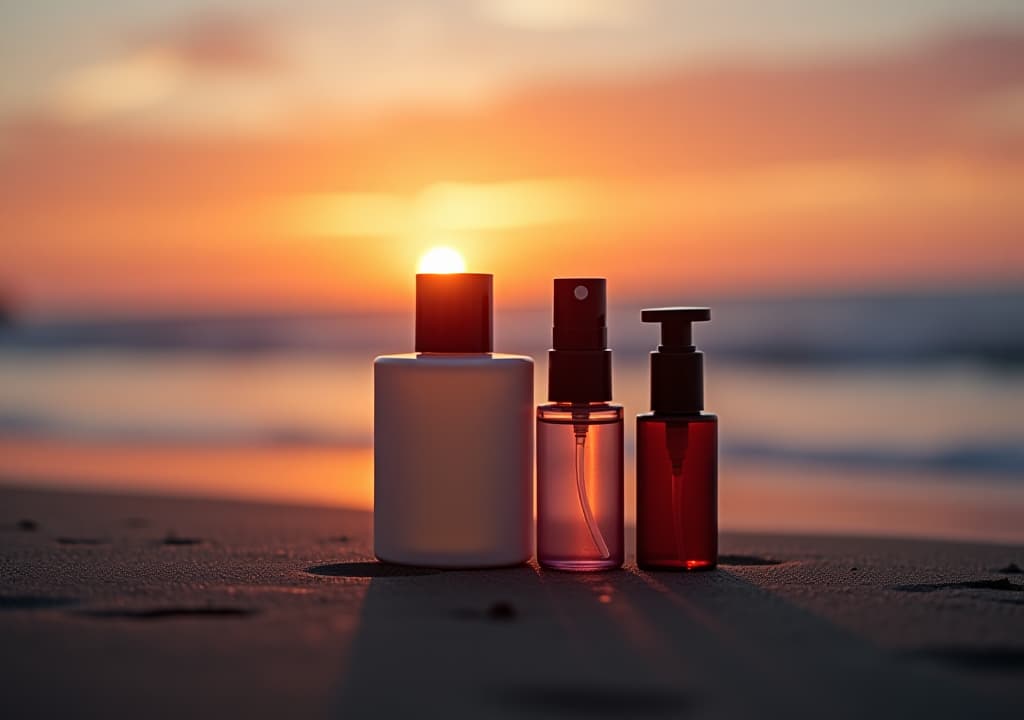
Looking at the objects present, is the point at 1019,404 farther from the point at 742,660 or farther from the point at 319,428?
the point at 742,660

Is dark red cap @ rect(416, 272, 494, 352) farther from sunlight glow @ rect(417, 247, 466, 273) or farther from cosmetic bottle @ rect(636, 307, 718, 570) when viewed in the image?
cosmetic bottle @ rect(636, 307, 718, 570)

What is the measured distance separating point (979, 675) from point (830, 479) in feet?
12.9

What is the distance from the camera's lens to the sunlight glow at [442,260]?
2516 millimetres

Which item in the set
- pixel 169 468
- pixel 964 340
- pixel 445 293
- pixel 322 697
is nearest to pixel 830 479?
pixel 169 468

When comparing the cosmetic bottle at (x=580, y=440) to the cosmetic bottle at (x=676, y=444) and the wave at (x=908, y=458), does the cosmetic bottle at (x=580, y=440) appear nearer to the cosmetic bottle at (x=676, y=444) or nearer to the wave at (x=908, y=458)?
the cosmetic bottle at (x=676, y=444)

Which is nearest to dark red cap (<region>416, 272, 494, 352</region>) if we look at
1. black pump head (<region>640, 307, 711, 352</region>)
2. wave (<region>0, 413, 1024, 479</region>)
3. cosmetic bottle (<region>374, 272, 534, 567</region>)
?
cosmetic bottle (<region>374, 272, 534, 567</region>)

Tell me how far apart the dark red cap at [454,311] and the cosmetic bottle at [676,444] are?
1.05 ft

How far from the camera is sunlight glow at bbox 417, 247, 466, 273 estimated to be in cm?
252

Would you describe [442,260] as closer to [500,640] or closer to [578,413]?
[578,413]

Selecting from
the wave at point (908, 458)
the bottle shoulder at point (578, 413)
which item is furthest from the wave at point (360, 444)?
the bottle shoulder at point (578, 413)

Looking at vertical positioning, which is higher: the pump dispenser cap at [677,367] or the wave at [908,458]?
the pump dispenser cap at [677,367]

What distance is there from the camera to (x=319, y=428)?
7.82 meters

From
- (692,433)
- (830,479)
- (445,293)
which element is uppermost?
(445,293)

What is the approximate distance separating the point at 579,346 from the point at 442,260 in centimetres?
43
